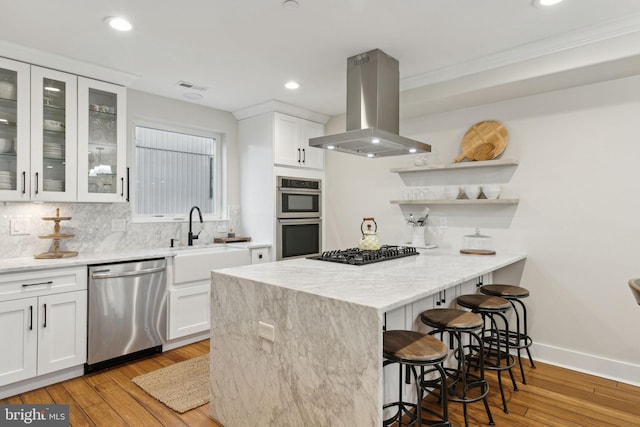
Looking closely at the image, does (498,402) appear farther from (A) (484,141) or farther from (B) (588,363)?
(A) (484,141)

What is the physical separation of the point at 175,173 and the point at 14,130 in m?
1.58

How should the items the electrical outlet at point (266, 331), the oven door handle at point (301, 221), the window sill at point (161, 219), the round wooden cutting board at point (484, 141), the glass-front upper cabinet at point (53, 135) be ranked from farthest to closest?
the oven door handle at point (301, 221)
the window sill at point (161, 219)
the round wooden cutting board at point (484, 141)
the glass-front upper cabinet at point (53, 135)
the electrical outlet at point (266, 331)

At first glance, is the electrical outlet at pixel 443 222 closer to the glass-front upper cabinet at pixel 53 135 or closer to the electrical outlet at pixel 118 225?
the electrical outlet at pixel 118 225

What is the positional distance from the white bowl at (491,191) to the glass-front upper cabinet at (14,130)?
3.82m

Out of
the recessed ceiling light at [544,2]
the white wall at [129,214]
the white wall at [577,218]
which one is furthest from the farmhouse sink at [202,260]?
the recessed ceiling light at [544,2]

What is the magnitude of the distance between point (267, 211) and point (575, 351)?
3.23 meters

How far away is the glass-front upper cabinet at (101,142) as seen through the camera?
3.14 m

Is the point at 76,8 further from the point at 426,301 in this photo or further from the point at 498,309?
the point at 498,309

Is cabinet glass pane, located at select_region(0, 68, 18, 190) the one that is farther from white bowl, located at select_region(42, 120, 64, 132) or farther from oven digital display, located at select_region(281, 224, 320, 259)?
oven digital display, located at select_region(281, 224, 320, 259)

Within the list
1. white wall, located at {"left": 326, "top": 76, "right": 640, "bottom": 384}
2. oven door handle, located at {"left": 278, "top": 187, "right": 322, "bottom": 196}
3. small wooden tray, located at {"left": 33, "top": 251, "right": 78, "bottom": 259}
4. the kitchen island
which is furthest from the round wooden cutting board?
small wooden tray, located at {"left": 33, "top": 251, "right": 78, "bottom": 259}

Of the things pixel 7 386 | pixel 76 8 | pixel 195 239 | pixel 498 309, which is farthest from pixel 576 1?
pixel 7 386

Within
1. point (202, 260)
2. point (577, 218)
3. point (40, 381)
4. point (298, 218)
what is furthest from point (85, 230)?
point (577, 218)

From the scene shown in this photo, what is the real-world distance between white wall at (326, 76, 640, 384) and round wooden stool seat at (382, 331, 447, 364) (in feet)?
6.32

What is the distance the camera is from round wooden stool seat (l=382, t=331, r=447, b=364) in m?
1.66
